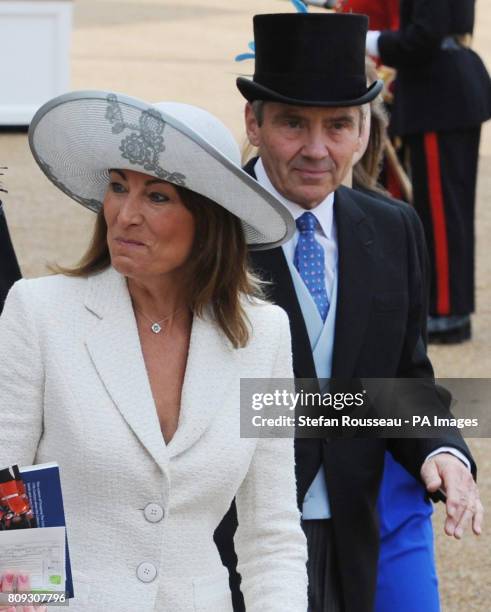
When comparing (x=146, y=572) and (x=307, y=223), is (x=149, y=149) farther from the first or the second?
(x=307, y=223)

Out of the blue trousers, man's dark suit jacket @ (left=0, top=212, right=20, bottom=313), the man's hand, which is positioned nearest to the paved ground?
man's dark suit jacket @ (left=0, top=212, right=20, bottom=313)

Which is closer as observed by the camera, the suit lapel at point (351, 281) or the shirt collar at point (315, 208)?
the suit lapel at point (351, 281)

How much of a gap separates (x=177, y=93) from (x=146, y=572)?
36.0 feet

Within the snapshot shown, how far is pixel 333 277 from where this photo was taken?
3.50m

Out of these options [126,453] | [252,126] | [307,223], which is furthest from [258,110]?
[126,453]

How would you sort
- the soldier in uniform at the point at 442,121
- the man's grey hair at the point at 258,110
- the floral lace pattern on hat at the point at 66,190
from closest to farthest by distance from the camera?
the floral lace pattern on hat at the point at 66,190
the man's grey hair at the point at 258,110
the soldier in uniform at the point at 442,121

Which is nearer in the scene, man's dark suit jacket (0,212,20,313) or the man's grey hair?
man's dark suit jacket (0,212,20,313)

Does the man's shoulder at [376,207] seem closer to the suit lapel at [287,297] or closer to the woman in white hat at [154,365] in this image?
the suit lapel at [287,297]

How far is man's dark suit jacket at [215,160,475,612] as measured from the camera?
11.0 ft

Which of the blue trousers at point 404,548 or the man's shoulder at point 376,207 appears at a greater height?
the man's shoulder at point 376,207

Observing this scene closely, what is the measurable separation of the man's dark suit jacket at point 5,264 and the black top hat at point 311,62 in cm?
60

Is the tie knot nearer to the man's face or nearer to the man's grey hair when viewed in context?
the man's face

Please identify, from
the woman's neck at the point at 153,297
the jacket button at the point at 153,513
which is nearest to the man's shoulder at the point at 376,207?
the woman's neck at the point at 153,297

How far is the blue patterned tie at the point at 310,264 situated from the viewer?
3471 mm
